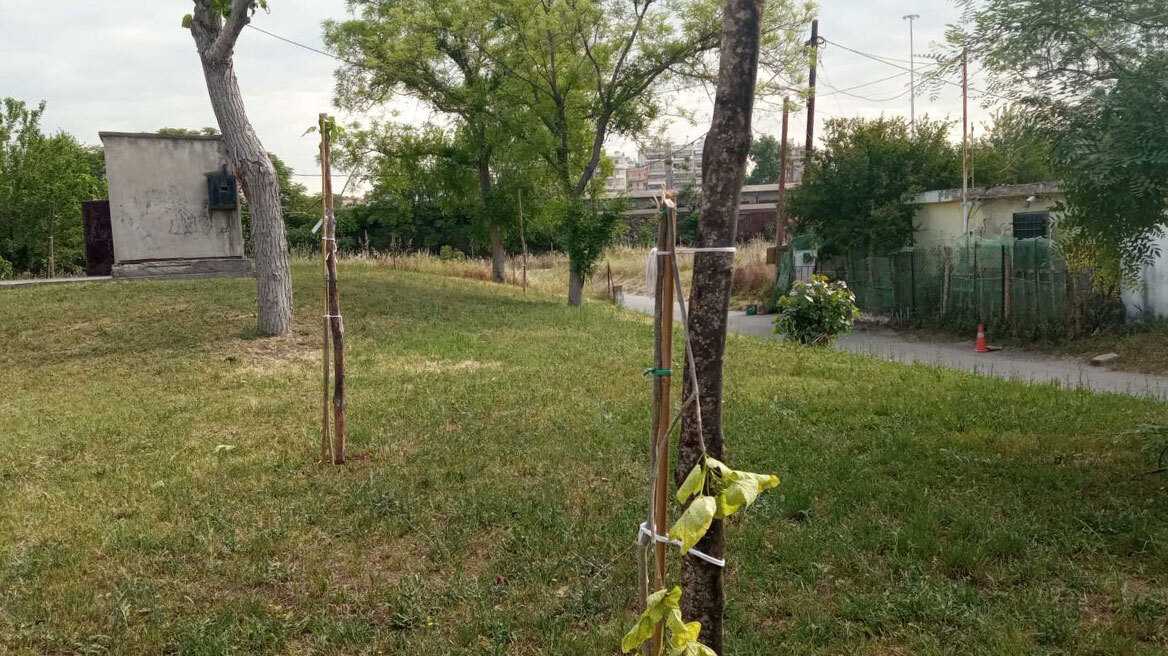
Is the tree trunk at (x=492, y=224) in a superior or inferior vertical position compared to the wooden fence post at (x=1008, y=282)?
superior

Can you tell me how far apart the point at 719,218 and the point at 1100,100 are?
4492 mm

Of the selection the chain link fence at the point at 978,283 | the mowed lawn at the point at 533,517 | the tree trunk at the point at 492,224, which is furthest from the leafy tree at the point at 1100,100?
the tree trunk at the point at 492,224

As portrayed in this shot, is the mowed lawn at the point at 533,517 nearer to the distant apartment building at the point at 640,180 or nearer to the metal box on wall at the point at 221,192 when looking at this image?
the metal box on wall at the point at 221,192

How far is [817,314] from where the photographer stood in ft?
43.8

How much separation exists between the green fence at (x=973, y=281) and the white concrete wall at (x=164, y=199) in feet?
47.3

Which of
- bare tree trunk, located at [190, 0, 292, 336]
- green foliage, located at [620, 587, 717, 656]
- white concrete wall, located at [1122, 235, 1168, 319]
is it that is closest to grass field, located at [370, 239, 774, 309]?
white concrete wall, located at [1122, 235, 1168, 319]

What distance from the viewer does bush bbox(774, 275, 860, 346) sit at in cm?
1330

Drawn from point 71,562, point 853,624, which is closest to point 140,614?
point 71,562

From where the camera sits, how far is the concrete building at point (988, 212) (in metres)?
18.1

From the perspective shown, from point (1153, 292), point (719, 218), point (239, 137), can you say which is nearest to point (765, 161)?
point (1153, 292)

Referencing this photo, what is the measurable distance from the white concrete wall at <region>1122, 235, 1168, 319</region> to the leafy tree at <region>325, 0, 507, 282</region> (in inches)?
548

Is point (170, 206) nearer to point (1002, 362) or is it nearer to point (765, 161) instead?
point (1002, 362)

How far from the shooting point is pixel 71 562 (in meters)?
4.38

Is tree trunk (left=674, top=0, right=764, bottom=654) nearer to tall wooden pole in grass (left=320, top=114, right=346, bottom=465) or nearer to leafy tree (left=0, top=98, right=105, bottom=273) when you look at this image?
tall wooden pole in grass (left=320, top=114, right=346, bottom=465)
